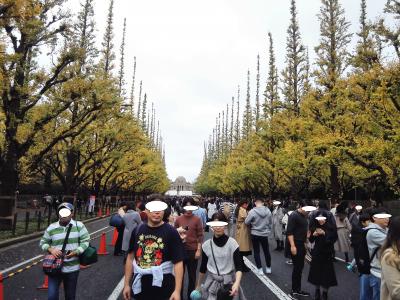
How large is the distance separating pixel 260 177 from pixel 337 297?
35730mm

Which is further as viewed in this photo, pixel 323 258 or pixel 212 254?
pixel 323 258

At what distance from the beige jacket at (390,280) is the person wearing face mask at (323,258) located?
11.5 ft

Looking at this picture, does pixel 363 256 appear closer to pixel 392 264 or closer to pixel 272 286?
pixel 392 264

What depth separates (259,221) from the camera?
9.48 m

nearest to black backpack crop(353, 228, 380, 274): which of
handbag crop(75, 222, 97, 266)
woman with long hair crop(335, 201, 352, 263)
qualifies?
handbag crop(75, 222, 97, 266)

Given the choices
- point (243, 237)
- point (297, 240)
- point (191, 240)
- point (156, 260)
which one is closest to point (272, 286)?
point (297, 240)

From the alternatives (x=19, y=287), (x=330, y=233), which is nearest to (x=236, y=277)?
(x=330, y=233)

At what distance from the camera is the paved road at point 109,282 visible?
23.6 feet

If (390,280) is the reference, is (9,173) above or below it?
above

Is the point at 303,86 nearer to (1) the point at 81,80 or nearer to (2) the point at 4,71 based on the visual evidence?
(1) the point at 81,80

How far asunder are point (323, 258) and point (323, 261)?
0.04 metres

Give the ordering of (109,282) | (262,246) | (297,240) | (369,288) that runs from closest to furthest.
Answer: (369,288)
(297,240)
(109,282)
(262,246)

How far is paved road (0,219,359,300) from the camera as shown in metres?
7.20

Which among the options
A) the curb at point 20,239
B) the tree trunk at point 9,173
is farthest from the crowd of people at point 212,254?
the tree trunk at point 9,173
